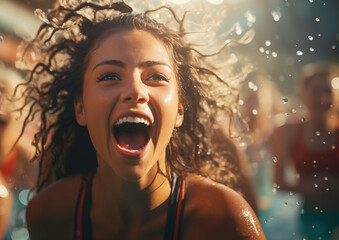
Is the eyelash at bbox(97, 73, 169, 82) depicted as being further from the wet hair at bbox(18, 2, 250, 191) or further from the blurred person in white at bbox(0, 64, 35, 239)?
the blurred person in white at bbox(0, 64, 35, 239)

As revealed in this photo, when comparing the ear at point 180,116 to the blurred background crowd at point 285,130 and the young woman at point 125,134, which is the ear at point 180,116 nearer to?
the young woman at point 125,134

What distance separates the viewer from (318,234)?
2449 mm

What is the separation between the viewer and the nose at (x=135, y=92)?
3.17 ft

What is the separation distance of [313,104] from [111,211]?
2164mm

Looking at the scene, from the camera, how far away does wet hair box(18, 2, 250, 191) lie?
1.17 meters

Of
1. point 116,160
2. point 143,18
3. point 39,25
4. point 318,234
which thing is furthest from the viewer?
point 318,234

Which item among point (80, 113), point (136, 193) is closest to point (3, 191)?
point (80, 113)

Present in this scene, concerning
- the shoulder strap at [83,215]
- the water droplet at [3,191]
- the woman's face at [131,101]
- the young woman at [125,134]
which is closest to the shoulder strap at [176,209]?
the young woman at [125,134]

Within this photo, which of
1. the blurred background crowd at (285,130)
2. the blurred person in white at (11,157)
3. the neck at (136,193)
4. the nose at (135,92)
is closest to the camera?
the nose at (135,92)

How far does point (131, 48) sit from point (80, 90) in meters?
0.28

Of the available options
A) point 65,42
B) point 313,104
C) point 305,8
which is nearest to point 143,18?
point 65,42

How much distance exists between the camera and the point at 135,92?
97cm

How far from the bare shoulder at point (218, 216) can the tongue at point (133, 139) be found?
8.7 inches

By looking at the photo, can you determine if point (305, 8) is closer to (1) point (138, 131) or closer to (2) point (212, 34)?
(2) point (212, 34)
